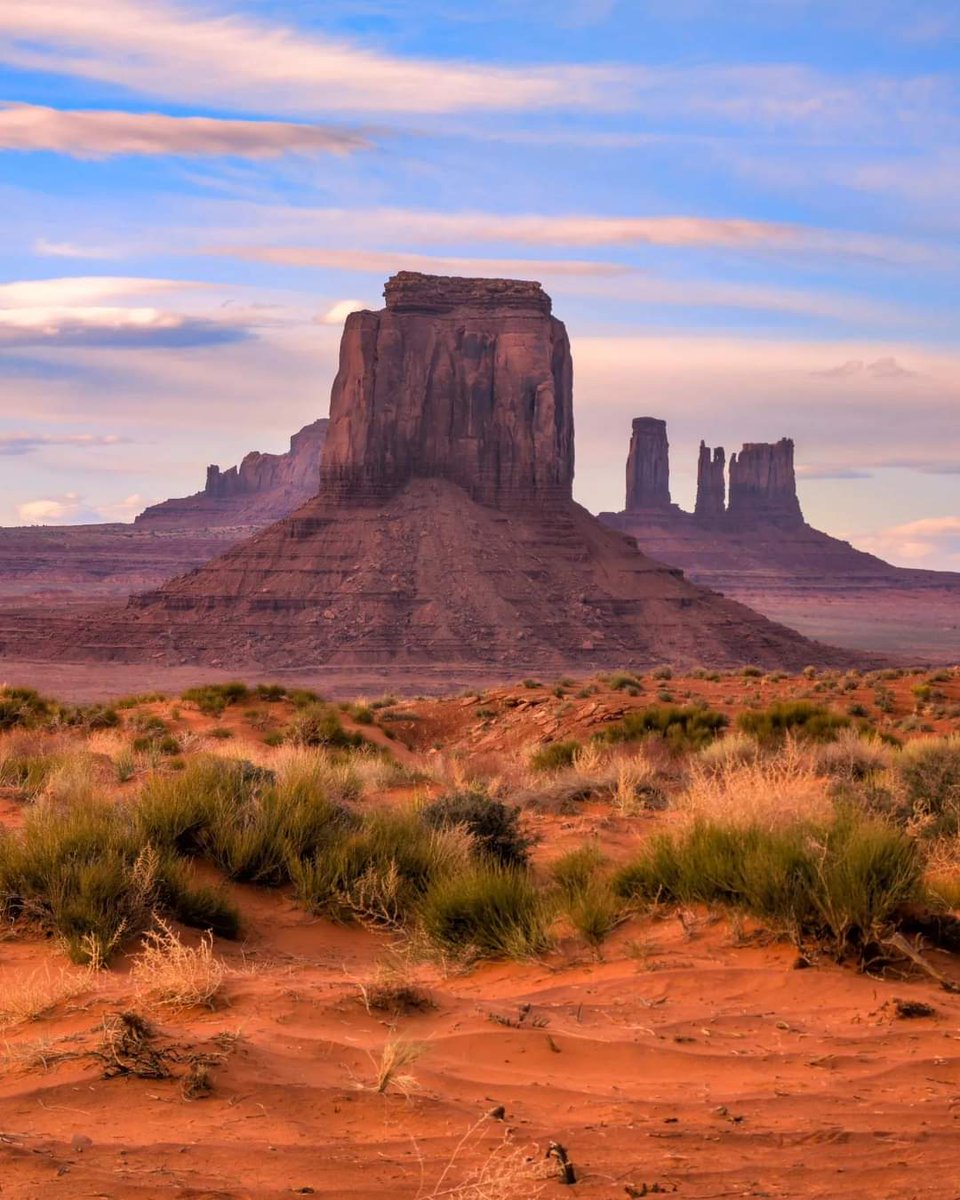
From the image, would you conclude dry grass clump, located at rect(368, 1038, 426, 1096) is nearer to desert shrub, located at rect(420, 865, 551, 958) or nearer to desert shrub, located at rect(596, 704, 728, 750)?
desert shrub, located at rect(420, 865, 551, 958)

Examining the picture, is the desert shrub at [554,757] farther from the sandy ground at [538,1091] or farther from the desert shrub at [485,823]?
the sandy ground at [538,1091]

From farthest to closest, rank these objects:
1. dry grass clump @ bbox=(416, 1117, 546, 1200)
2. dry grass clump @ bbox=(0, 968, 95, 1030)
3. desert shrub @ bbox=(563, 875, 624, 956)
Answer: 1. desert shrub @ bbox=(563, 875, 624, 956)
2. dry grass clump @ bbox=(0, 968, 95, 1030)
3. dry grass clump @ bbox=(416, 1117, 546, 1200)

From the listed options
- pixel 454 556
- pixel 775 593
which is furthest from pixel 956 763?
pixel 775 593

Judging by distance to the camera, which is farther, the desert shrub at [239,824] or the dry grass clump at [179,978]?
the desert shrub at [239,824]

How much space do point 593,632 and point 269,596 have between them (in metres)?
22.3

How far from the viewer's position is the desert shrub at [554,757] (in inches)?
789

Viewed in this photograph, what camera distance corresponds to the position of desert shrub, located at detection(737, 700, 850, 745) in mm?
22078

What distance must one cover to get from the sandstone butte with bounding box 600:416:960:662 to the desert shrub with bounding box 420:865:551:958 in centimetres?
14765

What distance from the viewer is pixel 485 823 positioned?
33.7 ft

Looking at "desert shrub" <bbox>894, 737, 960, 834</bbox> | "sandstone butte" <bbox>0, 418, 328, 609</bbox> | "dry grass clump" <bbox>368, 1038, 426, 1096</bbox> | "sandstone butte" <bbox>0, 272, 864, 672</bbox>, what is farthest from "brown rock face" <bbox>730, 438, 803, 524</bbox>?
"dry grass clump" <bbox>368, 1038, 426, 1096</bbox>

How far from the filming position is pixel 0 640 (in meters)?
94.1

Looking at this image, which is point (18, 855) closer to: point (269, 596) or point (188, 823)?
point (188, 823)

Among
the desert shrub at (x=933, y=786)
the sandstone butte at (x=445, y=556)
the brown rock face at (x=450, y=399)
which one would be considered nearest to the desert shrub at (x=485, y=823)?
the desert shrub at (x=933, y=786)

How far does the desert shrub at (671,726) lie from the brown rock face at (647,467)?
5923 inches
